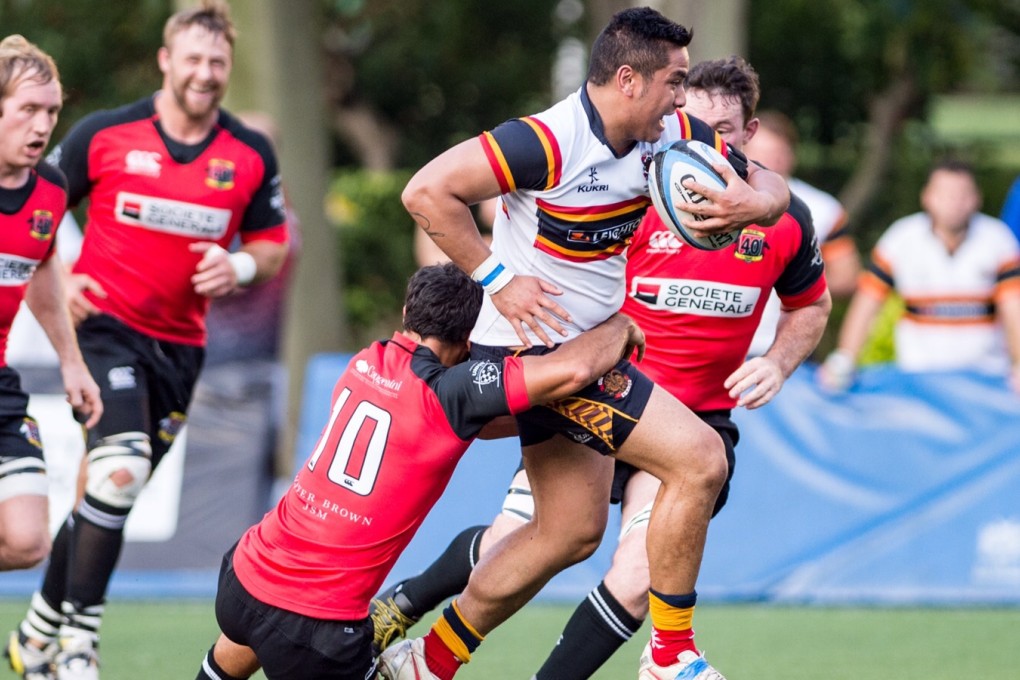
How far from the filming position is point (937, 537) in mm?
8336

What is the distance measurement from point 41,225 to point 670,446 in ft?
8.23

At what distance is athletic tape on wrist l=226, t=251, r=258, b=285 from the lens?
643 centimetres

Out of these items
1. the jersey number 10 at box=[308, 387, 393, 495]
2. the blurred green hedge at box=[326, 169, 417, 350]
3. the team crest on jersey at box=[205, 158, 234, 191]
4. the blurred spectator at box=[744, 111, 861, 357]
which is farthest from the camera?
the blurred green hedge at box=[326, 169, 417, 350]

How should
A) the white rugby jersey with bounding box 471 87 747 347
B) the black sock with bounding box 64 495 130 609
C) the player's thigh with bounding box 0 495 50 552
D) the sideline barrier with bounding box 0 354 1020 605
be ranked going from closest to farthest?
the white rugby jersey with bounding box 471 87 747 347
the player's thigh with bounding box 0 495 50 552
the black sock with bounding box 64 495 130 609
the sideline barrier with bounding box 0 354 1020 605

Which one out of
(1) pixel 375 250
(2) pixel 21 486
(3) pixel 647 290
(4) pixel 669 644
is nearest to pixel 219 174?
(2) pixel 21 486

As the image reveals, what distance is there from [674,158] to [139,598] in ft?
16.7

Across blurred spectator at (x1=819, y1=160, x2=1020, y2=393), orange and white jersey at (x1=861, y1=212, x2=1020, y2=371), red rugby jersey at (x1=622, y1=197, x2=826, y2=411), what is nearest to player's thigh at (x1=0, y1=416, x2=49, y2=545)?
red rugby jersey at (x1=622, y1=197, x2=826, y2=411)

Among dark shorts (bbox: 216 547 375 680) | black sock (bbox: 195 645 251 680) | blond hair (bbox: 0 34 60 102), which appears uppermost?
blond hair (bbox: 0 34 60 102)

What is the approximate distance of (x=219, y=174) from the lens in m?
6.50

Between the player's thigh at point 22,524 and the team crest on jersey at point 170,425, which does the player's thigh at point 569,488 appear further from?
the team crest on jersey at point 170,425

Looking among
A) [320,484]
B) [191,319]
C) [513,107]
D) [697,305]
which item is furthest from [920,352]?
[513,107]

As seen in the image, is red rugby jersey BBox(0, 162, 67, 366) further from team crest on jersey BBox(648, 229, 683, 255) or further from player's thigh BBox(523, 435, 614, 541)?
team crest on jersey BBox(648, 229, 683, 255)

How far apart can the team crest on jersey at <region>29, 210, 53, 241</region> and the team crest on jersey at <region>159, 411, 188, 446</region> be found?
111 centimetres

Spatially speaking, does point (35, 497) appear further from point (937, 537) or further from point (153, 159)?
point (937, 537)
